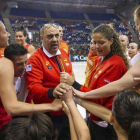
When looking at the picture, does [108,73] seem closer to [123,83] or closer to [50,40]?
[123,83]

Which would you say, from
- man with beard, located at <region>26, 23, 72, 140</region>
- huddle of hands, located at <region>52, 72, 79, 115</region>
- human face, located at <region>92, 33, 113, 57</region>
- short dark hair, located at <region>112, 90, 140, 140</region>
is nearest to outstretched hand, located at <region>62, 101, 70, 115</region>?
huddle of hands, located at <region>52, 72, 79, 115</region>

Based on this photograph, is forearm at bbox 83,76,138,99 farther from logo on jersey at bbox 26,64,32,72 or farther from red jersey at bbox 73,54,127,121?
logo on jersey at bbox 26,64,32,72

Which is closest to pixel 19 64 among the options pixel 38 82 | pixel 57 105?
pixel 38 82

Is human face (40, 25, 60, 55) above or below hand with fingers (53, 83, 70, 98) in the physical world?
above

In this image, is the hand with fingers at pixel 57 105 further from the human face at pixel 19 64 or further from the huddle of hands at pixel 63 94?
the human face at pixel 19 64

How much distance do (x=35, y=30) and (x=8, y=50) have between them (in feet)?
64.1

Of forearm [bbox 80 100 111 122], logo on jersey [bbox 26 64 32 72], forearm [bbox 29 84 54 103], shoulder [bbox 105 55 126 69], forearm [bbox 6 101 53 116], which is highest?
logo on jersey [bbox 26 64 32 72]

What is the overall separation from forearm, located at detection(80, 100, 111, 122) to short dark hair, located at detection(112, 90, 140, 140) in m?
0.47

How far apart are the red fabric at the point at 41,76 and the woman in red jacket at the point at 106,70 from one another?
329mm

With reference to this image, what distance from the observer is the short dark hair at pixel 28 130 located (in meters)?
0.94

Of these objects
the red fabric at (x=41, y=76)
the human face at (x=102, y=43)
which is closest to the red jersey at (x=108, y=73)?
the human face at (x=102, y=43)

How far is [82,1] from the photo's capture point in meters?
24.5

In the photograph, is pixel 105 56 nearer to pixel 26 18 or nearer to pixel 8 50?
pixel 8 50

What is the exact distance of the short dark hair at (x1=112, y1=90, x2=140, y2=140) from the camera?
0.92 m
